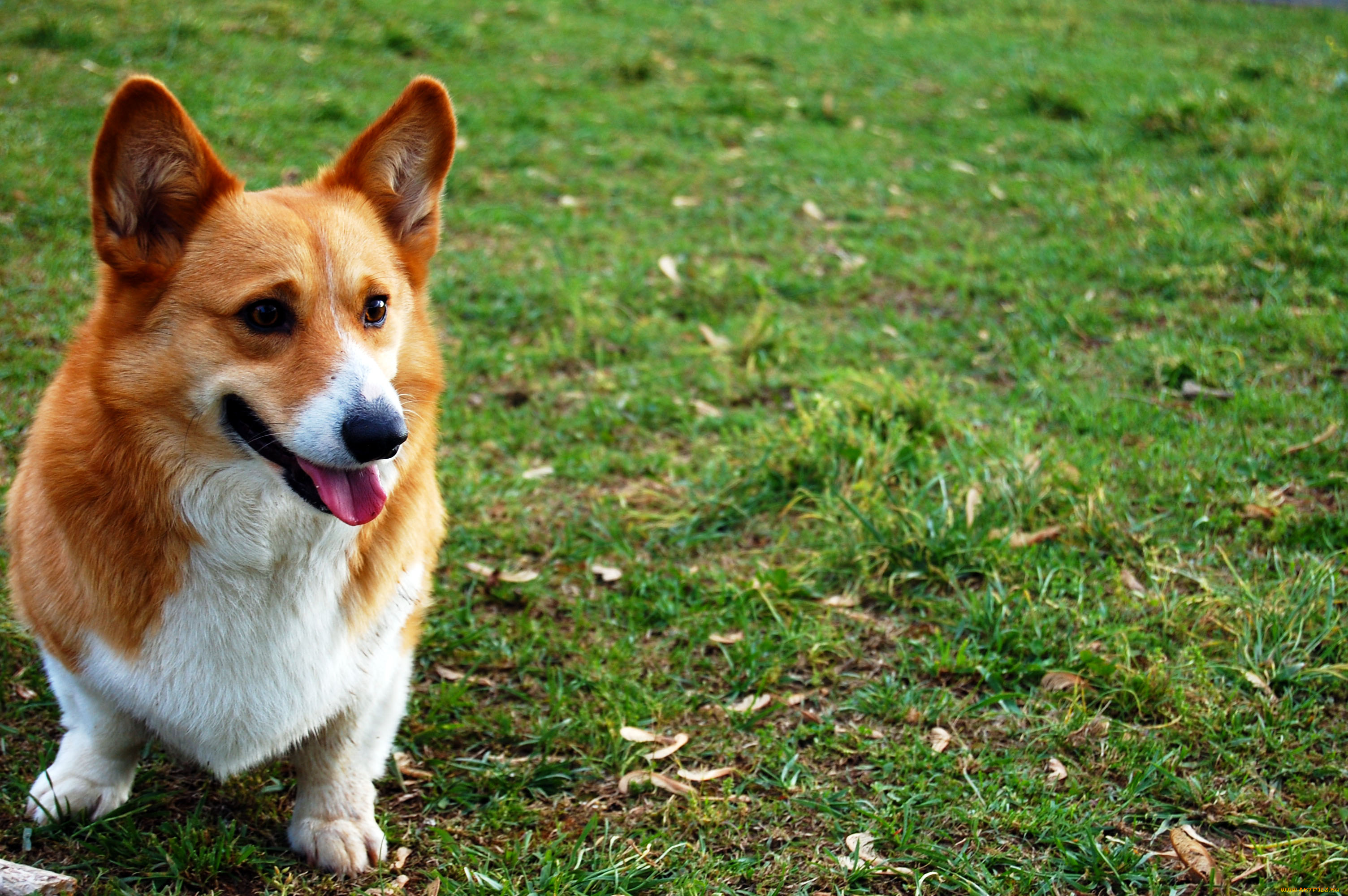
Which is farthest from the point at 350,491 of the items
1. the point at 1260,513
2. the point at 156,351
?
the point at 1260,513

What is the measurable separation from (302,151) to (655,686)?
445cm

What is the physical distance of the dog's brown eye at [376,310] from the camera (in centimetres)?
252

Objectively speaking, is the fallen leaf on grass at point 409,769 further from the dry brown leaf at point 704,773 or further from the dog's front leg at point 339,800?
the dry brown leaf at point 704,773

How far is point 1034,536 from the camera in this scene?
146 inches

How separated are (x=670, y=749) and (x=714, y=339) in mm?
2529

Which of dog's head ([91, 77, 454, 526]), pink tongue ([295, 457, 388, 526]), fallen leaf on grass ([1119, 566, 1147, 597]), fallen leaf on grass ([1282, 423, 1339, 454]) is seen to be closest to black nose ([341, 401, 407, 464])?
dog's head ([91, 77, 454, 526])

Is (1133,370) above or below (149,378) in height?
below

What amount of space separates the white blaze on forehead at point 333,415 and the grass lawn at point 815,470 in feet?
3.42

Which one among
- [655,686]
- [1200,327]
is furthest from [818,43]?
[655,686]

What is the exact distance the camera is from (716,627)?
3506 mm

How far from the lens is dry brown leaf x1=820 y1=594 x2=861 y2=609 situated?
3.55 m

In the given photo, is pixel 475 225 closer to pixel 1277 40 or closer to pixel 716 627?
pixel 716 627

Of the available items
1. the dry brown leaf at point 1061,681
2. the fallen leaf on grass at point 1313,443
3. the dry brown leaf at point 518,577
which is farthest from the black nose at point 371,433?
the fallen leaf on grass at point 1313,443

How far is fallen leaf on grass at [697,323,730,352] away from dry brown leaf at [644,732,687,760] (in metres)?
2.37
